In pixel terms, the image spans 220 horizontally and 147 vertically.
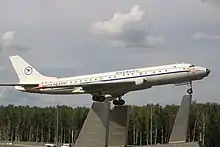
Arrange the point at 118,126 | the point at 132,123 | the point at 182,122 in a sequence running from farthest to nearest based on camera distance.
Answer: the point at 132,123
the point at 182,122
the point at 118,126

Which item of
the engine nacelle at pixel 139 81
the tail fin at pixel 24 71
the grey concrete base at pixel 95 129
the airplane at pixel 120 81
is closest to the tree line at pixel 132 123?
the tail fin at pixel 24 71

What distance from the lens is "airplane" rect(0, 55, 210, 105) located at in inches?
1954

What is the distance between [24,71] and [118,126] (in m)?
26.5

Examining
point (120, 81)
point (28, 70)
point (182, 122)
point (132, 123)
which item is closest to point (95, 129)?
point (182, 122)

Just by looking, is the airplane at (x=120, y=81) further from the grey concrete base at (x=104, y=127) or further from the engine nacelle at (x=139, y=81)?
the grey concrete base at (x=104, y=127)

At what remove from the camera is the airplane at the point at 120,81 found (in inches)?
1954

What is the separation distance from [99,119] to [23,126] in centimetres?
11414

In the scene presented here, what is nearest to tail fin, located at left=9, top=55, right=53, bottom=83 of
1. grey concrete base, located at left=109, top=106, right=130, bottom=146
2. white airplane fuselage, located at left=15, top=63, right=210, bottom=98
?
white airplane fuselage, located at left=15, top=63, right=210, bottom=98

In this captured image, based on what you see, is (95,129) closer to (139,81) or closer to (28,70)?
(139,81)

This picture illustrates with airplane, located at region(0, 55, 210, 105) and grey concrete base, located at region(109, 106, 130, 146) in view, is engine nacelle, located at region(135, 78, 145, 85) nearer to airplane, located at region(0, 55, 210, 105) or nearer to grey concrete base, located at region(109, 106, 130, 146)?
airplane, located at region(0, 55, 210, 105)

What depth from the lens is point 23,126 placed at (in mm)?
147750

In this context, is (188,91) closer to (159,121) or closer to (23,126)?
(159,121)

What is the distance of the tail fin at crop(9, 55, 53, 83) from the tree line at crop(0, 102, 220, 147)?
3137 cm

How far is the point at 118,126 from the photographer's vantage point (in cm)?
3784
